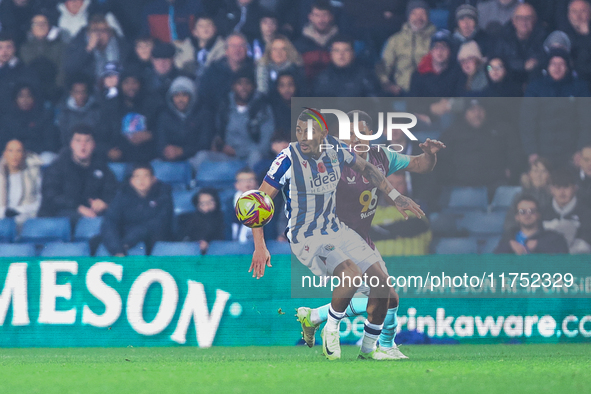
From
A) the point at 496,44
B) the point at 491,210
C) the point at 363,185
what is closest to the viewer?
the point at 363,185

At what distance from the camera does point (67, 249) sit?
9.59 meters

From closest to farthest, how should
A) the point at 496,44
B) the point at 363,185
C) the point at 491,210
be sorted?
the point at 363,185
the point at 491,210
the point at 496,44

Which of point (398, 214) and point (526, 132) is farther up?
point (526, 132)

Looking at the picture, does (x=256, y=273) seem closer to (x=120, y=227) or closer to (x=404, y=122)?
(x=120, y=227)

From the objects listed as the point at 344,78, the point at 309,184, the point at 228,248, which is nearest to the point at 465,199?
the point at 344,78

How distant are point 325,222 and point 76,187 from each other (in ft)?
12.2

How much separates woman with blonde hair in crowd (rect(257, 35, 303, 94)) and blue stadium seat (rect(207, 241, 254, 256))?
2.19 metres

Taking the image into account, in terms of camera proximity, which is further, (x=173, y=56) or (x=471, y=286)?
(x=173, y=56)

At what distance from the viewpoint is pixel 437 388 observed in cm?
507

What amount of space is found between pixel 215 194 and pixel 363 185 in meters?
2.14

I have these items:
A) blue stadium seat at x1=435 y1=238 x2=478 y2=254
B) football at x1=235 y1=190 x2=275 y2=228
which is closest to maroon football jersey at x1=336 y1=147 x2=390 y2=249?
football at x1=235 y1=190 x2=275 y2=228

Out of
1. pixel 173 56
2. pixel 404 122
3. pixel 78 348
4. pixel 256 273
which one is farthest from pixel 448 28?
pixel 78 348

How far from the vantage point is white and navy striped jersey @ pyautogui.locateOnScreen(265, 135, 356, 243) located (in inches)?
304

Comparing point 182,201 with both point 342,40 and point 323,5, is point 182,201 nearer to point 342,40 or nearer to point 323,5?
point 342,40
